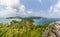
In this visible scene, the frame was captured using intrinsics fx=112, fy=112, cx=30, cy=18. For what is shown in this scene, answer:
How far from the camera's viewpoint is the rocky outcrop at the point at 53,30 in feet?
5.40

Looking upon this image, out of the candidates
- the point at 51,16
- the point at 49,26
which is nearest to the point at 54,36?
the point at 49,26

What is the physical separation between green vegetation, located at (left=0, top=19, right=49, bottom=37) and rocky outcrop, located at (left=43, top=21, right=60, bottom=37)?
2.6 inches

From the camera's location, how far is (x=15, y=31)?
1.74 m

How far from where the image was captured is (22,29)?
5.79 ft

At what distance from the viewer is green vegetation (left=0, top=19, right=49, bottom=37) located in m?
1.73

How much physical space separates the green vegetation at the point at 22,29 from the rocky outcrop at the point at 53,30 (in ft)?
0.22

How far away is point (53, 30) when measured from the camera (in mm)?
1685

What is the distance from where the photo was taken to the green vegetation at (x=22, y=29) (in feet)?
5.68

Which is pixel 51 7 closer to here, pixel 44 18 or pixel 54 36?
pixel 44 18

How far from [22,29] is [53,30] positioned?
18.8 inches

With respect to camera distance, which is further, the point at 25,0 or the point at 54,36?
the point at 25,0

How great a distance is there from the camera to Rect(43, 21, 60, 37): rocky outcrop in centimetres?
164

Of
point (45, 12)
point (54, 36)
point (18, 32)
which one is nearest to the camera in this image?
point (54, 36)

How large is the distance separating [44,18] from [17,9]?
0.46m
